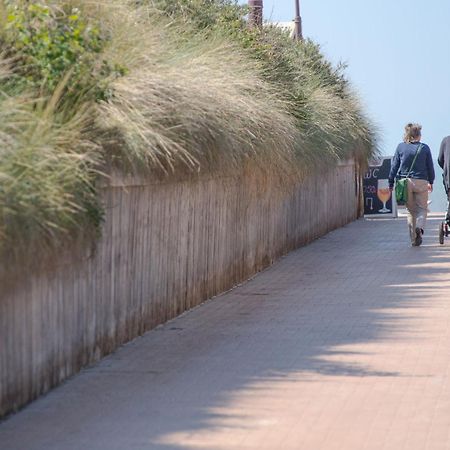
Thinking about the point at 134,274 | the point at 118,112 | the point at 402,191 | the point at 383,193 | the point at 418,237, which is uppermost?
the point at 118,112

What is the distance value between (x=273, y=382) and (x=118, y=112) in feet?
7.77

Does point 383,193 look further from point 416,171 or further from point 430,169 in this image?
point 416,171

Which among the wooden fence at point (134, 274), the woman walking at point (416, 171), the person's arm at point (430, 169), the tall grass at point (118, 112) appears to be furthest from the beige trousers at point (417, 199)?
the tall grass at point (118, 112)

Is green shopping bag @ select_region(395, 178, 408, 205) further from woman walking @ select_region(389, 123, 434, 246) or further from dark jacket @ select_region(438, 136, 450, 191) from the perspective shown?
dark jacket @ select_region(438, 136, 450, 191)

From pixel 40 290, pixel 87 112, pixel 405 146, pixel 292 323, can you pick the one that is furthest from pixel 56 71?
pixel 405 146

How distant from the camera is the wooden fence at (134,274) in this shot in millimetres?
8078

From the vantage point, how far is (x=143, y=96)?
9984 mm

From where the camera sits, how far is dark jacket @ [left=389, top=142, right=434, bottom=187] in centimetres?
1895

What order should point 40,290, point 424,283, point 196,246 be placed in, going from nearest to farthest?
point 40,290
point 196,246
point 424,283

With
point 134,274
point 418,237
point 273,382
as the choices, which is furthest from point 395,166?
point 273,382

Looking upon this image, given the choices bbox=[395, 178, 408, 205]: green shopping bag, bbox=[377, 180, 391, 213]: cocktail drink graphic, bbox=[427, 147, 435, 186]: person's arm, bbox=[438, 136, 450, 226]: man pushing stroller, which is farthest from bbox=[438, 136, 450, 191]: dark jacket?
bbox=[377, 180, 391, 213]: cocktail drink graphic

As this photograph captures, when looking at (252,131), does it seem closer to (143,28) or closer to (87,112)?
(143,28)

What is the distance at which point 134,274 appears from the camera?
10453mm

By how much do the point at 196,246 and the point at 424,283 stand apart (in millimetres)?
3131
